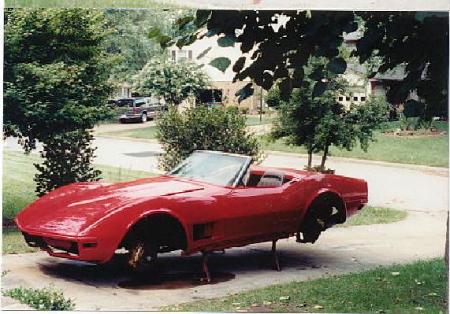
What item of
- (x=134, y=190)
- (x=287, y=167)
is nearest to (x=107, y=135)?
(x=134, y=190)

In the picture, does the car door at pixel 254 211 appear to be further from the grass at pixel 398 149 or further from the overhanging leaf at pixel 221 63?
the overhanging leaf at pixel 221 63

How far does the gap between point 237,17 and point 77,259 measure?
74.7 inches

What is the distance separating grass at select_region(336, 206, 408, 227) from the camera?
5.85 metres

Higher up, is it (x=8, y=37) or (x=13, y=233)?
(x=8, y=37)

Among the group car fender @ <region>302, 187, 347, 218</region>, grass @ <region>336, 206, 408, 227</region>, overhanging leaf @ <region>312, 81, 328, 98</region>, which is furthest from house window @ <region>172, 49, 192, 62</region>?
grass @ <region>336, 206, 408, 227</region>

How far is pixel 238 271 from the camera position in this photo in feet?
18.9

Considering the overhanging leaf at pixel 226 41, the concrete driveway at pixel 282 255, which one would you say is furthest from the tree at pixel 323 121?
the overhanging leaf at pixel 226 41

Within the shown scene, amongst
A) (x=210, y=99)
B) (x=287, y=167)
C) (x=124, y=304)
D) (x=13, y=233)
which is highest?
(x=210, y=99)

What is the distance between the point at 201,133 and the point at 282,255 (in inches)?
40.0

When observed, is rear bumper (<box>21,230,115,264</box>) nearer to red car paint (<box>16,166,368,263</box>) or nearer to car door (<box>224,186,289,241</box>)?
red car paint (<box>16,166,368,263</box>)

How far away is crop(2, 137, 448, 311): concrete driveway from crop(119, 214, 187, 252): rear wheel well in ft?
0.33

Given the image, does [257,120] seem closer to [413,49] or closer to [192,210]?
[192,210]

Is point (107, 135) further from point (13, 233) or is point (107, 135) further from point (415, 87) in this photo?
point (415, 87)

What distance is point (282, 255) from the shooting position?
584 centimetres
